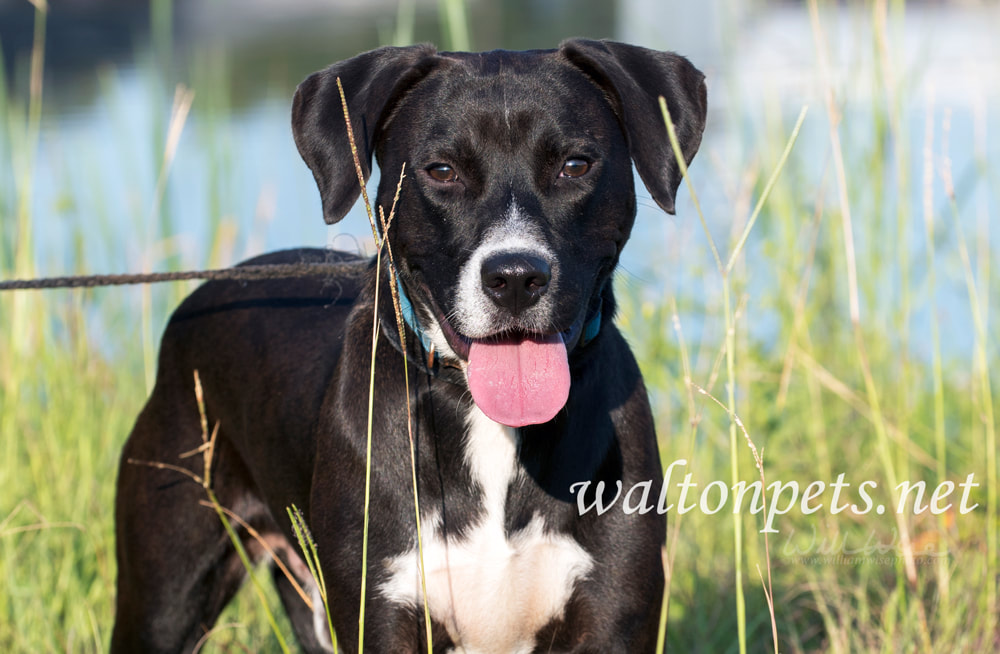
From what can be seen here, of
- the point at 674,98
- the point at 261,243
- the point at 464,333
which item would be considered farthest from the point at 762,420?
the point at 261,243

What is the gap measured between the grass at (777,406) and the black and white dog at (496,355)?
384 millimetres

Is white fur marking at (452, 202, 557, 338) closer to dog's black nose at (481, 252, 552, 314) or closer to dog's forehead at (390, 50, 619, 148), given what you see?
dog's black nose at (481, 252, 552, 314)

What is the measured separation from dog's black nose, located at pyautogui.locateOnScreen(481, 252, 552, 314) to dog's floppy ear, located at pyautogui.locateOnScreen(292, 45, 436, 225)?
515 mm

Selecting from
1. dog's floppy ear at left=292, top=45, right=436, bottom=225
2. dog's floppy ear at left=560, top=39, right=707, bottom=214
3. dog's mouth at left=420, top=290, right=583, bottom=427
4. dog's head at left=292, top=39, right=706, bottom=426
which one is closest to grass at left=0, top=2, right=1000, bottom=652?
dog's floppy ear at left=560, top=39, right=707, bottom=214

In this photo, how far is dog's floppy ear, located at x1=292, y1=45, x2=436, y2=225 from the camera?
9.08 feet

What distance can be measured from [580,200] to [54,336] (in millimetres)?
3862

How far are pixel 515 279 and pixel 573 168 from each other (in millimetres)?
420

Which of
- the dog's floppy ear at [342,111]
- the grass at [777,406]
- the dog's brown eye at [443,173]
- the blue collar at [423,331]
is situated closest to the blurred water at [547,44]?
the grass at [777,406]

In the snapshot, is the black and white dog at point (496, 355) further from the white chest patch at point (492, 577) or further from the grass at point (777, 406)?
the grass at point (777, 406)

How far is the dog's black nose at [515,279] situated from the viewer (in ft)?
7.80

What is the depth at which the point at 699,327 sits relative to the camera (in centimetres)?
714

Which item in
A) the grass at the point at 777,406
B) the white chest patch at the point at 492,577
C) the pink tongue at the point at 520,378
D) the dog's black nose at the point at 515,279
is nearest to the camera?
the dog's black nose at the point at 515,279

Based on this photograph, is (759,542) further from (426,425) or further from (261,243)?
(261,243)

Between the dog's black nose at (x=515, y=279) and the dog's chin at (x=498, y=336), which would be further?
the dog's chin at (x=498, y=336)
